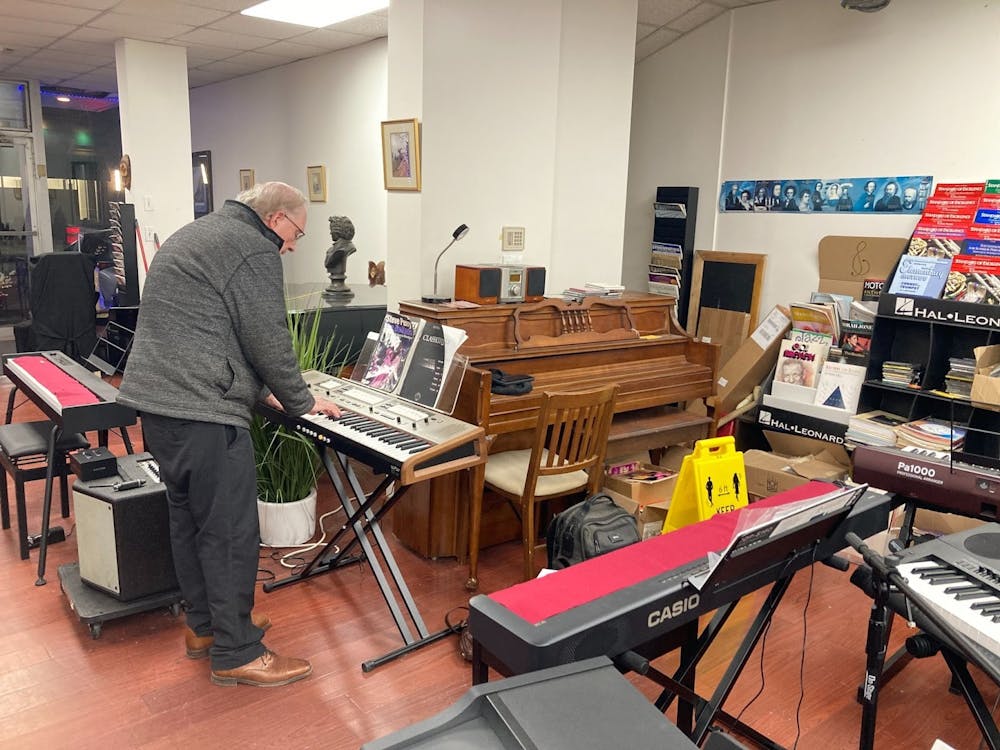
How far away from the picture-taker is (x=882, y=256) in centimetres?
432

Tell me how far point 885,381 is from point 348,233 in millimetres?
3355

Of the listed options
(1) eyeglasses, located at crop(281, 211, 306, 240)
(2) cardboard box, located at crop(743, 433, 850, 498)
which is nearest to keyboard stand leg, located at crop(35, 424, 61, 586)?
(1) eyeglasses, located at crop(281, 211, 306, 240)

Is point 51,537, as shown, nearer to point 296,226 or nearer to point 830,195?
point 296,226

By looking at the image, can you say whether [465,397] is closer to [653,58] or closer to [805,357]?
[805,357]

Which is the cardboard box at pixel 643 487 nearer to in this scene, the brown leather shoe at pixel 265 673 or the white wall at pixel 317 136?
the brown leather shoe at pixel 265 673

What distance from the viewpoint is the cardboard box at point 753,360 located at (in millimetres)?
4672

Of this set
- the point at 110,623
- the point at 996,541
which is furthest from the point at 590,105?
the point at 110,623

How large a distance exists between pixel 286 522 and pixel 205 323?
1.48m

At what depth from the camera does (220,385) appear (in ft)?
7.51

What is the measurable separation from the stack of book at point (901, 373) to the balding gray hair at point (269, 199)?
10.6 feet

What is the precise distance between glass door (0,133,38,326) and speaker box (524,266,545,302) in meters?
7.18

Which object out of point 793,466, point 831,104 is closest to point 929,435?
point 793,466

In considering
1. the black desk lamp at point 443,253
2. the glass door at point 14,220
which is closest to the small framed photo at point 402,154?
the black desk lamp at point 443,253

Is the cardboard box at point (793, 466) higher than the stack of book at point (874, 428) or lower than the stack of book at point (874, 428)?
lower
